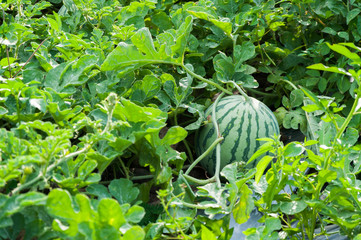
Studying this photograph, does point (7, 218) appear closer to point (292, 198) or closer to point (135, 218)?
point (135, 218)

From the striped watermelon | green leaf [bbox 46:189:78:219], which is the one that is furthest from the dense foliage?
the striped watermelon

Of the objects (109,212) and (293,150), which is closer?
(109,212)

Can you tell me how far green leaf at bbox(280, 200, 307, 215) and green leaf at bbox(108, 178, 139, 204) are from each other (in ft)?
1.79

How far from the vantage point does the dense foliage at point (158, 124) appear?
130 centimetres

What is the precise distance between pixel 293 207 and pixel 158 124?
58 cm

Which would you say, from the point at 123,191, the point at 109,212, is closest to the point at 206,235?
the point at 123,191

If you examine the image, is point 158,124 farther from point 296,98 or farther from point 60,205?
point 296,98

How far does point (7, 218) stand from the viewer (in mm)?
1207

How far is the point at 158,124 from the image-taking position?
1608 millimetres

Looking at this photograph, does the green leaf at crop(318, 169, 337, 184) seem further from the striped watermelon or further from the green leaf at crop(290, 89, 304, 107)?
the green leaf at crop(290, 89, 304, 107)

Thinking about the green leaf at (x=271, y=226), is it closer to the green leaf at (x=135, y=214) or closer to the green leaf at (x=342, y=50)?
the green leaf at (x=135, y=214)

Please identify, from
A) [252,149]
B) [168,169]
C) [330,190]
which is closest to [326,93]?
[252,149]

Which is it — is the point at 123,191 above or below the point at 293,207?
above

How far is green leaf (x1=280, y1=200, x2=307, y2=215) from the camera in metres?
1.67
